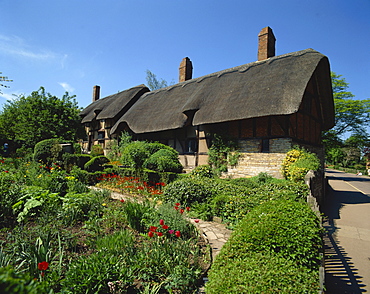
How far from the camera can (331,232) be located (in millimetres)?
6270

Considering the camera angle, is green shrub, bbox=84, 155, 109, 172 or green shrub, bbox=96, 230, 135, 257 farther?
green shrub, bbox=84, 155, 109, 172

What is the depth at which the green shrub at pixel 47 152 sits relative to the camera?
10547mm

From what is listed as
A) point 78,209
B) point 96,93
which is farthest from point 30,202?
point 96,93

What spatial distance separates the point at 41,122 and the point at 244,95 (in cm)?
1592

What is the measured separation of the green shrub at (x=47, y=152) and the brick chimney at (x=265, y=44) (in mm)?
12297

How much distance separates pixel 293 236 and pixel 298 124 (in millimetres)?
9786

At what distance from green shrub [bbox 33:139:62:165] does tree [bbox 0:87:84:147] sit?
8.58 m

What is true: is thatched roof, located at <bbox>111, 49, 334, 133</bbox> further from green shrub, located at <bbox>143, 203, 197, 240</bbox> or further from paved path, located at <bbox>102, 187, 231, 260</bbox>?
green shrub, located at <bbox>143, 203, 197, 240</bbox>

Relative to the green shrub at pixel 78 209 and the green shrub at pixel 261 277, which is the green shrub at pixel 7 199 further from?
the green shrub at pixel 261 277

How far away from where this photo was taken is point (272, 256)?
2.55m

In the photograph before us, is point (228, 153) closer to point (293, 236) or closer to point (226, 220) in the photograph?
point (226, 220)

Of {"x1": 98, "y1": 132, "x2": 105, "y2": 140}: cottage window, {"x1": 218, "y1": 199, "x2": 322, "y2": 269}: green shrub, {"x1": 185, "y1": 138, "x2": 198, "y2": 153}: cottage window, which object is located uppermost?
{"x1": 98, "y1": 132, "x2": 105, "y2": 140}: cottage window

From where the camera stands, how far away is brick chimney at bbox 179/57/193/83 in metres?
18.6

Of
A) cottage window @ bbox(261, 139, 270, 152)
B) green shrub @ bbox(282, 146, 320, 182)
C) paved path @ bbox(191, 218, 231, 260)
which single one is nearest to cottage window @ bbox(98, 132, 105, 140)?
cottage window @ bbox(261, 139, 270, 152)
